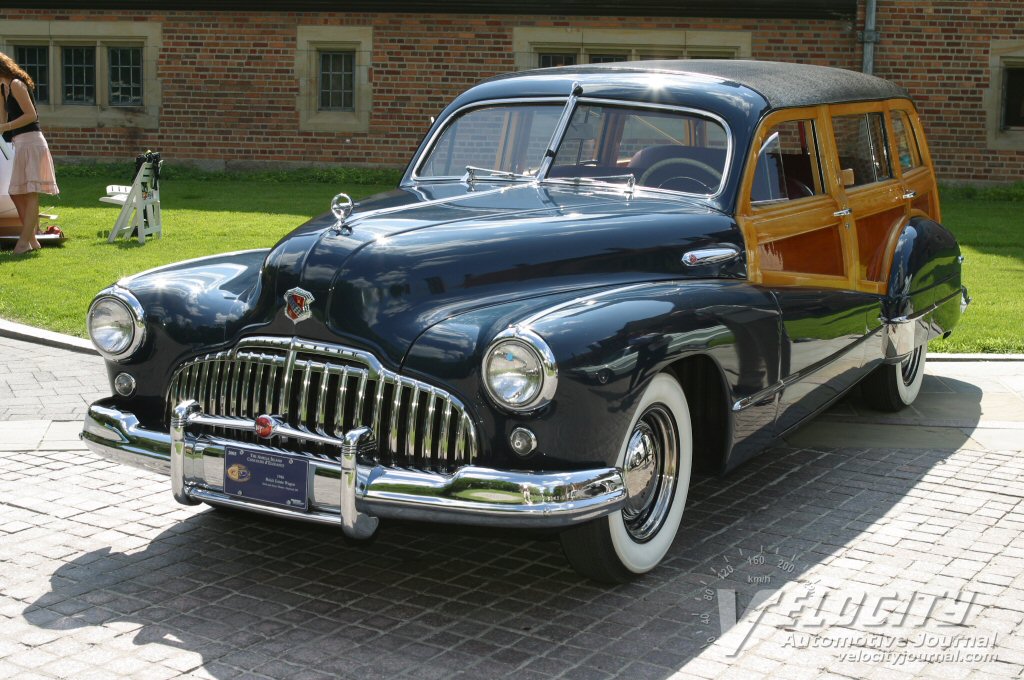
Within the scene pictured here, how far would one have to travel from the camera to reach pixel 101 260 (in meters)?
11.1

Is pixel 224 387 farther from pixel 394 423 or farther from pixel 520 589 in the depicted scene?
pixel 520 589

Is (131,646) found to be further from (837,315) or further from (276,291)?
(837,315)

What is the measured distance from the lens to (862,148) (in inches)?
254

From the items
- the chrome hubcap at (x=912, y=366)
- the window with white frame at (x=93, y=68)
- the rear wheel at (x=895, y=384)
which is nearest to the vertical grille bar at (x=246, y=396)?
the rear wheel at (x=895, y=384)

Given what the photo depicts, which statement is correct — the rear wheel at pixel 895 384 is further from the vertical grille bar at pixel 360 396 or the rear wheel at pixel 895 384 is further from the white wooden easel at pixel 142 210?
the white wooden easel at pixel 142 210

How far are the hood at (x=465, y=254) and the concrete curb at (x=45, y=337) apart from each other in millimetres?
3757

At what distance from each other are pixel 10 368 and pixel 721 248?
4.69 metres

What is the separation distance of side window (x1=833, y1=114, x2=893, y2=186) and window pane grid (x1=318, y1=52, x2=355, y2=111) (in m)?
13.3

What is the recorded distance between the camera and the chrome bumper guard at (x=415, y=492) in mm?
3783

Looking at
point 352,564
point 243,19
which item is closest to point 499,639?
point 352,564

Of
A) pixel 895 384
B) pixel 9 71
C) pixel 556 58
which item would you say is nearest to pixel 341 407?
pixel 895 384

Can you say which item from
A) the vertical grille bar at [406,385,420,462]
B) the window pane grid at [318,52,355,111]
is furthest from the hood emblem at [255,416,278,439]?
the window pane grid at [318,52,355,111]

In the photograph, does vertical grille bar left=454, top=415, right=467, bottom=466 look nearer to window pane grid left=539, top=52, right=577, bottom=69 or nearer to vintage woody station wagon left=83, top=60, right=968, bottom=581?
vintage woody station wagon left=83, top=60, right=968, bottom=581

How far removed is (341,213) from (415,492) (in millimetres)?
1231
